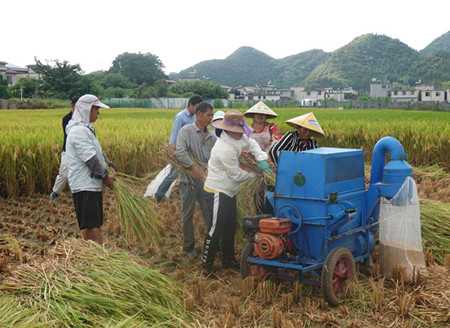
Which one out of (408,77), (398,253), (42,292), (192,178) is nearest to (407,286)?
(398,253)

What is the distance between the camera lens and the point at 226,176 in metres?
4.32

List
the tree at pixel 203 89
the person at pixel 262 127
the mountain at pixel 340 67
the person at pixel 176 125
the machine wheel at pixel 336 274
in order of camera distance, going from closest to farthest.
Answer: the machine wheel at pixel 336 274 < the person at pixel 262 127 < the person at pixel 176 125 < the tree at pixel 203 89 < the mountain at pixel 340 67

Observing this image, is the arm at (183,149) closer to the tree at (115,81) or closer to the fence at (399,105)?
the fence at (399,105)

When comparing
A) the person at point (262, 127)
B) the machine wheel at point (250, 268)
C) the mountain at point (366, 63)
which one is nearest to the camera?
the machine wheel at point (250, 268)

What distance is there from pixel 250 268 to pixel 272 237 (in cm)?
52

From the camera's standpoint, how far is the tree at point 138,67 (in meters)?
82.9

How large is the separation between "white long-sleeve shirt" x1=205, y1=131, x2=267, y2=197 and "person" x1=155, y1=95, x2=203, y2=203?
1.51 m

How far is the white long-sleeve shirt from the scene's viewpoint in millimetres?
4209

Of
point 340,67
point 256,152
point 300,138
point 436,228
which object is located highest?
point 340,67

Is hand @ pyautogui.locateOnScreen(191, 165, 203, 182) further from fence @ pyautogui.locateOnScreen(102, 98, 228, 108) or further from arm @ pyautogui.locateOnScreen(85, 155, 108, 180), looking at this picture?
fence @ pyautogui.locateOnScreen(102, 98, 228, 108)

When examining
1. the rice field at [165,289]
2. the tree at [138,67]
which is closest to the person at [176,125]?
the rice field at [165,289]

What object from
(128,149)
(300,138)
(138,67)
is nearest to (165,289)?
(300,138)

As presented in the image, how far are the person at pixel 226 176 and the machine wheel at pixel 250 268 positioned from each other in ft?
1.37

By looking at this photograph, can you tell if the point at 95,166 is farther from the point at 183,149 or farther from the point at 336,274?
the point at 336,274
